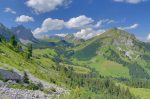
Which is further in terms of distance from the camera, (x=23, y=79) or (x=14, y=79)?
(x=23, y=79)

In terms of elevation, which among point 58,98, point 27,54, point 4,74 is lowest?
point 58,98

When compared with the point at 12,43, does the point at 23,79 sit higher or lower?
lower

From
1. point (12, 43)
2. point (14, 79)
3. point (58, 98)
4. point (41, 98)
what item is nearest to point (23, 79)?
point (14, 79)

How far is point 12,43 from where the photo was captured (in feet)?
565

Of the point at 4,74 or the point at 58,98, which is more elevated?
the point at 4,74

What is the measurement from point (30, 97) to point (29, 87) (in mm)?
11713

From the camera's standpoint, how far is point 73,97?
53.9 meters

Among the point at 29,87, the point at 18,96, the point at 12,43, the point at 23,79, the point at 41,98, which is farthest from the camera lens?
the point at 12,43

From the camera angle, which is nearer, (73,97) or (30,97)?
(30,97)

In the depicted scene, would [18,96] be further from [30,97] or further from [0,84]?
[0,84]

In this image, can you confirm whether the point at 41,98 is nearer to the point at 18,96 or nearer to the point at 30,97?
the point at 30,97

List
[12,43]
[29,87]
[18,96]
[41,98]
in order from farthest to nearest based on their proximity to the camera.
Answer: [12,43] < [29,87] < [41,98] < [18,96]

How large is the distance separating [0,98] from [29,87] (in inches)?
687

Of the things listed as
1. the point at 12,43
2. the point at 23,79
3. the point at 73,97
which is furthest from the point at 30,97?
the point at 12,43
